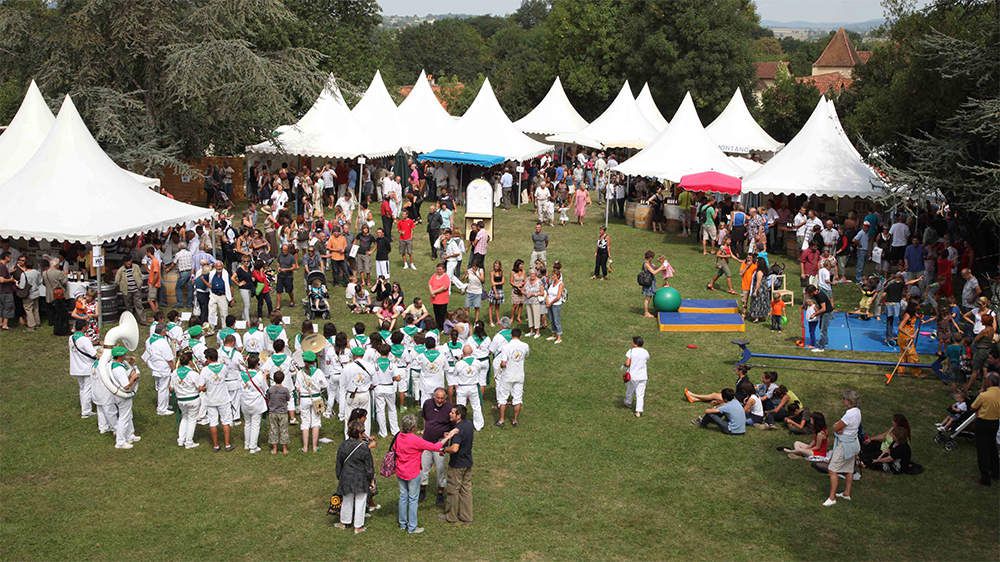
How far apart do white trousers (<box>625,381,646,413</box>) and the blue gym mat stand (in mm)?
4824

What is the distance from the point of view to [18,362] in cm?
1634

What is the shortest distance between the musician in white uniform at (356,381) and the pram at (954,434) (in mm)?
7995

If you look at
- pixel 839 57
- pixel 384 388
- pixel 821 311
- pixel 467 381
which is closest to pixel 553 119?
pixel 821 311

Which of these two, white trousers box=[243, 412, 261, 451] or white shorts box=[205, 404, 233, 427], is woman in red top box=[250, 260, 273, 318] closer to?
white shorts box=[205, 404, 233, 427]

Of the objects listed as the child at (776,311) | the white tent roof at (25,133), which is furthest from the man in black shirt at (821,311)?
the white tent roof at (25,133)

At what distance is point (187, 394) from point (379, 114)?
866 inches

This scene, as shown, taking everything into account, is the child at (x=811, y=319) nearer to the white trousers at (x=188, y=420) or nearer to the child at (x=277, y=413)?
the child at (x=277, y=413)

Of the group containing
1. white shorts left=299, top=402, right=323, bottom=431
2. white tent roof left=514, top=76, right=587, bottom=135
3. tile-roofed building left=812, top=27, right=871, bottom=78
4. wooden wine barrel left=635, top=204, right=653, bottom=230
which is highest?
tile-roofed building left=812, top=27, right=871, bottom=78

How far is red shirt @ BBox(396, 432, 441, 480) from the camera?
10.3 m

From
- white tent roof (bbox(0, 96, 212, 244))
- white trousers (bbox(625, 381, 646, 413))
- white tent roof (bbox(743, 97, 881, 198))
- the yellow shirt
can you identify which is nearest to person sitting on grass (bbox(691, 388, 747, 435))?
white trousers (bbox(625, 381, 646, 413))

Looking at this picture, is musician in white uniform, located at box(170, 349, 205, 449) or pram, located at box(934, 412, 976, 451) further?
pram, located at box(934, 412, 976, 451)

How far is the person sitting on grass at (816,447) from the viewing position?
12.8 meters

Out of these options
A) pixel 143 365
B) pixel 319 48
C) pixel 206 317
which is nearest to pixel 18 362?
pixel 143 365

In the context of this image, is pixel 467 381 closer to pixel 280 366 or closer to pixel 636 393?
pixel 280 366
